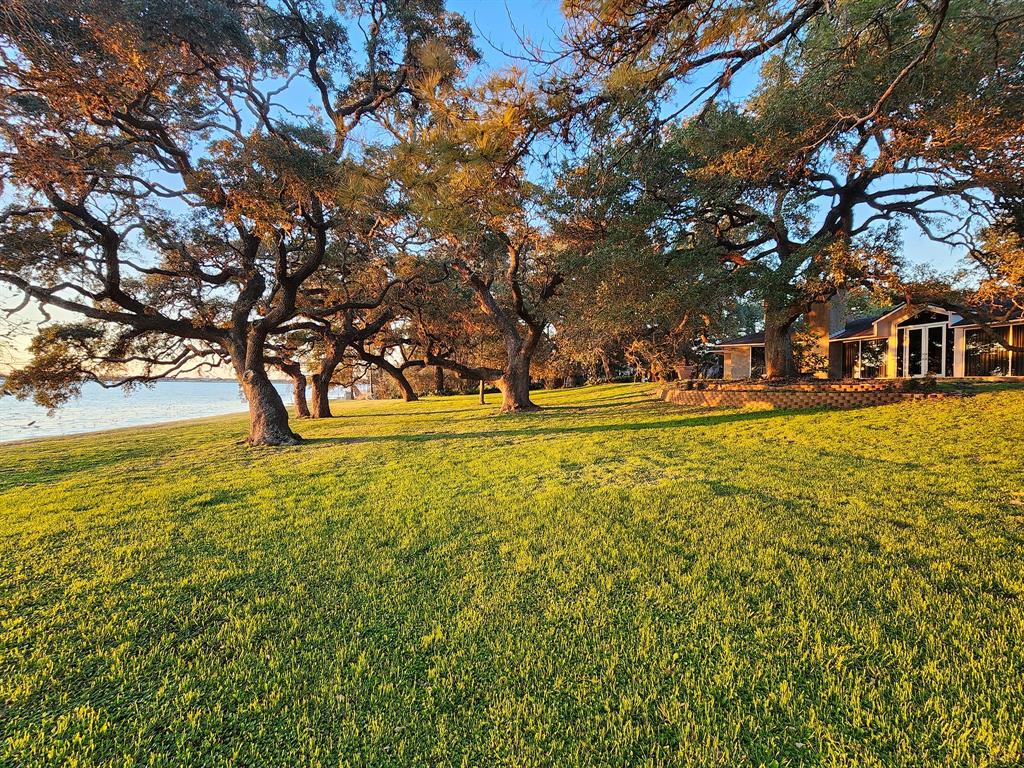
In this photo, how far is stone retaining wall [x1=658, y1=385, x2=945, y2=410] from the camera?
942 centimetres

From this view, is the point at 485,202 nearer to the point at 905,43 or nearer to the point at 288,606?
the point at 288,606

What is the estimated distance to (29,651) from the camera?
7.46ft

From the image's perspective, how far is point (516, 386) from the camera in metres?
15.1

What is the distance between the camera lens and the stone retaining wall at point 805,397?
30.9 feet

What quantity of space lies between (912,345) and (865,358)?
2799 mm

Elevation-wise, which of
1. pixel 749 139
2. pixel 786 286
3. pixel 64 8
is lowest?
pixel 786 286

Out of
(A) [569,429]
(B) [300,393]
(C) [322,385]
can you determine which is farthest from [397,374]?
(A) [569,429]

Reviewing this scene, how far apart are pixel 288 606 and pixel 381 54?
10.7 metres

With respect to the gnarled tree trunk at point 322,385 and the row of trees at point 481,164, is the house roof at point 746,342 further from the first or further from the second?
the gnarled tree trunk at point 322,385

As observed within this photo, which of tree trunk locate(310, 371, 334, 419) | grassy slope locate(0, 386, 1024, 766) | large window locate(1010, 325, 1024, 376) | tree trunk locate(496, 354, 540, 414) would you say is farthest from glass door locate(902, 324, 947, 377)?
tree trunk locate(310, 371, 334, 419)

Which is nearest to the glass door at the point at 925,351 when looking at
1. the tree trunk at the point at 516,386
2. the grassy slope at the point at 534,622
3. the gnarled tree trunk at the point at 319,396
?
the grassy slope at the point at 534,622

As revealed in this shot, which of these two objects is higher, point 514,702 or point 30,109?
point 30,109

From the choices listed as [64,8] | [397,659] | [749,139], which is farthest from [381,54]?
[397,659]

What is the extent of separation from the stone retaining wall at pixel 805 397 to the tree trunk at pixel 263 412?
41.5 ft
